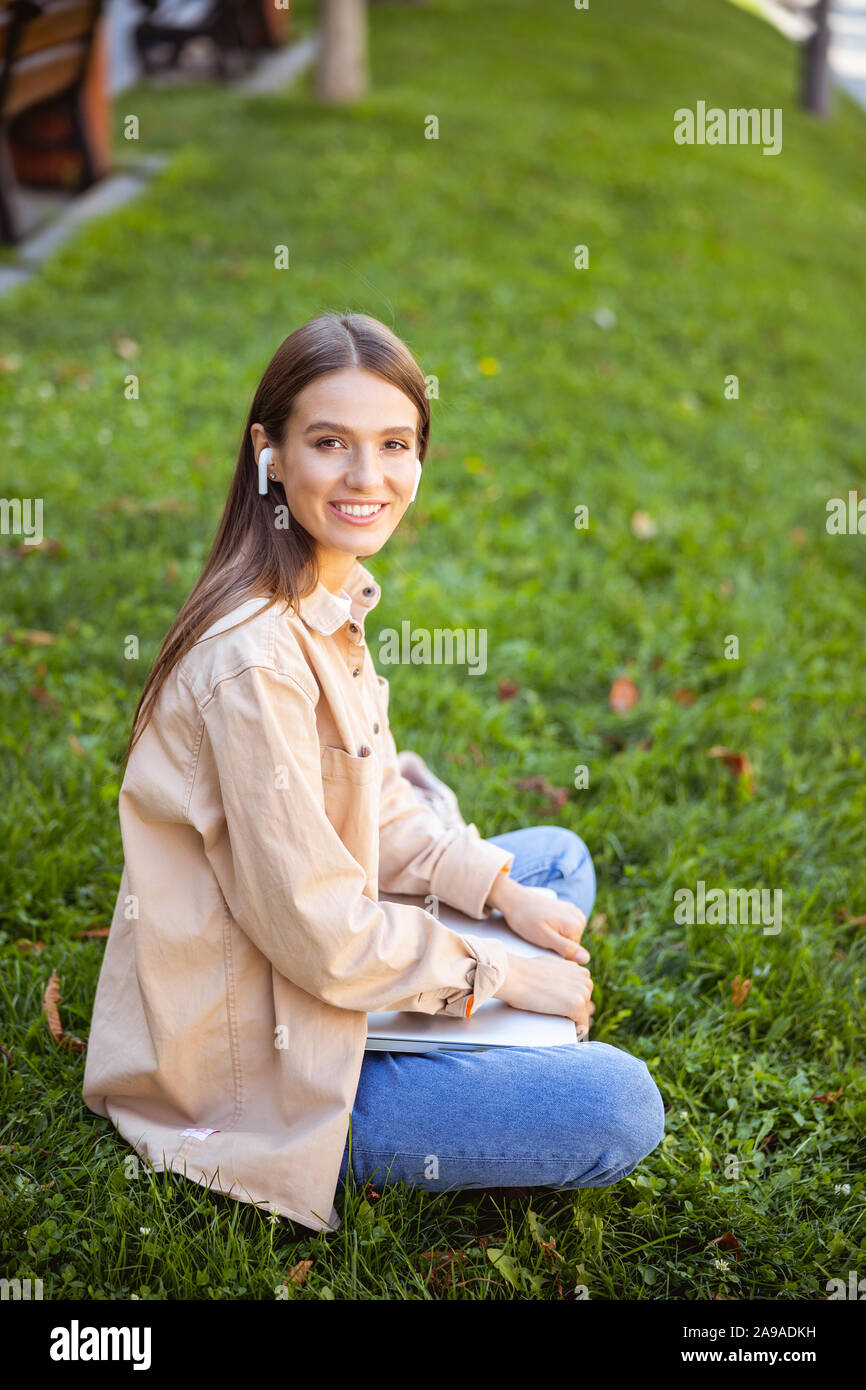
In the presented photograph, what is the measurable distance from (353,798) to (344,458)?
55cm

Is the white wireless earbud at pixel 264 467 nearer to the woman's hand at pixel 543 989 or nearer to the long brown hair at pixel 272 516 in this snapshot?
the long brown hair at pixel 272 516

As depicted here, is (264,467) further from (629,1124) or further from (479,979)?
(629,1124)

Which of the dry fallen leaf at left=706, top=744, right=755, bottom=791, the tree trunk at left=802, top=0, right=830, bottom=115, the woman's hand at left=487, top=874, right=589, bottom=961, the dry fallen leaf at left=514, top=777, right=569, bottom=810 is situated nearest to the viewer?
the woman's hand at left=487, top=874, right=589, bottom=961

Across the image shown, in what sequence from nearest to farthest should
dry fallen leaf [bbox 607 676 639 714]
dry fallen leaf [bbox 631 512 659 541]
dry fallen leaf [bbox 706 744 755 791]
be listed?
dry fallen leaf [bbox 706 744 755 791]
dry fallen leaf [bbox 607 676 639 714]
dry fallen leaf [bbox 631 512 659 541]

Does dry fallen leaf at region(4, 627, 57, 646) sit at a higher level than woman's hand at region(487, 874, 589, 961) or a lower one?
lower

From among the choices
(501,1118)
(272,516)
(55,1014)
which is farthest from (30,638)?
(501,1118)

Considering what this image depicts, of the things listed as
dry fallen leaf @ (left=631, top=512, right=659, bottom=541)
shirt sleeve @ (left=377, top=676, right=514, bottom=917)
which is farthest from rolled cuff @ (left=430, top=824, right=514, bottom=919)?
dry fallen leaf @ (left=631, top=512, right=659, bottom=541)

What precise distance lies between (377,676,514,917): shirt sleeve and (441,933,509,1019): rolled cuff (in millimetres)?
274

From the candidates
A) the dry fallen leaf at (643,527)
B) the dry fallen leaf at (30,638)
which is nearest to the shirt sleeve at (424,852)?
the dry fallen leaf at (30,638)

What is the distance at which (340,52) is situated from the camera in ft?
29.8

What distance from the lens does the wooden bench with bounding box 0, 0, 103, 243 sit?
17.9 feet

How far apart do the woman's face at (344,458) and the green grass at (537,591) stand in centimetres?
42

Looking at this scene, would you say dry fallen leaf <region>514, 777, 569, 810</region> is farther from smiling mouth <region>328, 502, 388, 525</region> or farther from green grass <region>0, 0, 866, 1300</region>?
smiling mouth <region>328, 502, 388, 525</region>
